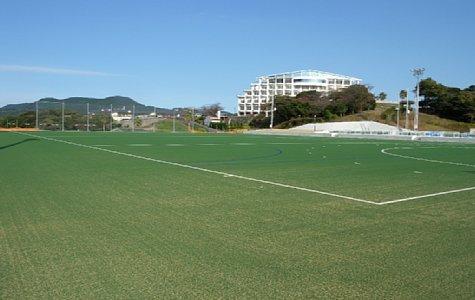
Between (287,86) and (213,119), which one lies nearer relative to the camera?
(213,119)

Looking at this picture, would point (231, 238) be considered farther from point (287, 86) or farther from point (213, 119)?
point (287, 86)

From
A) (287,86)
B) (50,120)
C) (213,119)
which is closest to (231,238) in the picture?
(50,120)

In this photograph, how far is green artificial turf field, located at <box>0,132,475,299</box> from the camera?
12.4ft

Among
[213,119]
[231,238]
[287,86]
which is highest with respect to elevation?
[287,86]

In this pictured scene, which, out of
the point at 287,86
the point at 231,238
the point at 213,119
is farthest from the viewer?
the point at 287,86

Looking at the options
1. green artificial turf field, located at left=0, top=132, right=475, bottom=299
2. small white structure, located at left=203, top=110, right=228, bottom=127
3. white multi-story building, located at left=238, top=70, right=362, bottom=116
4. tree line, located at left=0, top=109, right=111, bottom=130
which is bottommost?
green artificial turf field, located at left=0, top=132, right=475, bottom=299

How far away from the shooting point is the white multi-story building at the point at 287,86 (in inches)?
5891

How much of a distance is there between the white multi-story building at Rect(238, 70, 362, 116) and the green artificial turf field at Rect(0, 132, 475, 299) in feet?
456

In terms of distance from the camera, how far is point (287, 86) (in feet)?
497

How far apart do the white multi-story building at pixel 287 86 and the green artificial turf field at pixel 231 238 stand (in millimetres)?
139112

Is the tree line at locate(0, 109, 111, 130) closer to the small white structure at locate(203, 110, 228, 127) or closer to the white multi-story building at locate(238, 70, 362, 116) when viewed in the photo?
the small white structure at locate(203, 110, 228, 127)

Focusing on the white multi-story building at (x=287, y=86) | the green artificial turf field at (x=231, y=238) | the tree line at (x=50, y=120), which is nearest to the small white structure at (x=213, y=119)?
the tree line at (x=50, y=120)

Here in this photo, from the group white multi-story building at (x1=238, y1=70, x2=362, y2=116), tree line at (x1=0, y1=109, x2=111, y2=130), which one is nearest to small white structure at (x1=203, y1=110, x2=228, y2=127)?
tree line at (x1=0, y1=109, x2=111, y2=130)

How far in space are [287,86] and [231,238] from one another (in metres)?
148
